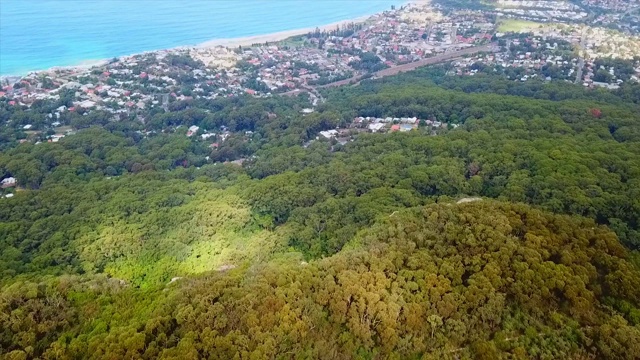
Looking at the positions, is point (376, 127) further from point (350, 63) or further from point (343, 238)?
point (350, 63)

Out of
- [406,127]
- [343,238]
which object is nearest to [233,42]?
[406,127]

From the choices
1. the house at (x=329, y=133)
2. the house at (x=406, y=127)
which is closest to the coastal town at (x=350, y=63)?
the house at (x=406, y=127)

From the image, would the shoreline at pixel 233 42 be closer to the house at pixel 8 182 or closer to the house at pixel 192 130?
the house at pixel 192 130

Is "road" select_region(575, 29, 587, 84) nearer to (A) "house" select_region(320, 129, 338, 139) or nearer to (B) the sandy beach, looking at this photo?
(A) "house" select_region(320, 129, 338, 139)

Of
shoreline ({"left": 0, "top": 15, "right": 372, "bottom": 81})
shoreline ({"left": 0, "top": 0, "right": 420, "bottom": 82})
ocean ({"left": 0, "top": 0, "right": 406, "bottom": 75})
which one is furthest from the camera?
ocean ({"left": 0, "top": 0, "right": 406, "bottom": 75})

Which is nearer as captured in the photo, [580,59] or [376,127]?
[376,127]

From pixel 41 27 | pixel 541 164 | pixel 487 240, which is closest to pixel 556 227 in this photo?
pixel 487 240

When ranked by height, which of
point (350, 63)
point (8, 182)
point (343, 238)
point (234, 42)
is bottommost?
point (350, 63)

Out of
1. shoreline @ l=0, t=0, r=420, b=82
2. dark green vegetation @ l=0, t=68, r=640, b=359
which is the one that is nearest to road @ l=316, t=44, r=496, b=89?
dark green vegetation @ l=0, t=68, r=640, b=359
